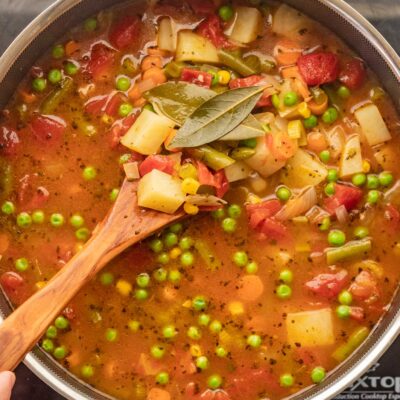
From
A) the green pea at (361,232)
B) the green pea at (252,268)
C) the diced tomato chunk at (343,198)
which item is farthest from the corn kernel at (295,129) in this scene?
the green pea at (252,268)

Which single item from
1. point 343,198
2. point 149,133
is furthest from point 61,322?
point 343,198

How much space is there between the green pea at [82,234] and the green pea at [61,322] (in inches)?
15.0

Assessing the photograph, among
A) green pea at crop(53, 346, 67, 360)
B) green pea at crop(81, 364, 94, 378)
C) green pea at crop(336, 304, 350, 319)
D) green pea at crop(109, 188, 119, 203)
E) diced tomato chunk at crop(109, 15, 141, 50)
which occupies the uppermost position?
diced tomato chunk at crop(109, 15, 141, 50)

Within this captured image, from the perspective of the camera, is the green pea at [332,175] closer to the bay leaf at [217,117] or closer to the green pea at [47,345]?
the bay leaf at [217,117]

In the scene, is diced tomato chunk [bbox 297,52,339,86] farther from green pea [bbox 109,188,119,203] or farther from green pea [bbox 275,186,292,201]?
green pea [bbox 109,188,119,203]

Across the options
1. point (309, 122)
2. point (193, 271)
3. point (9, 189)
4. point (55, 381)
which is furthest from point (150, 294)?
point (309, 122)

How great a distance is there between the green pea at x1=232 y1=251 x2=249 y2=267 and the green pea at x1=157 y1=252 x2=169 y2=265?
31 cm

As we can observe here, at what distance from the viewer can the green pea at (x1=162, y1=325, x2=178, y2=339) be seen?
12.0 ft

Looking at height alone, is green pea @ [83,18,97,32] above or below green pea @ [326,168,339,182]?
above

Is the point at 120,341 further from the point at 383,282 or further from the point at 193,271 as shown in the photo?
the point at 383,282

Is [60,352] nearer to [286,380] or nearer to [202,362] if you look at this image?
[202,362]

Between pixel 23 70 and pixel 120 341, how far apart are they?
1341mm

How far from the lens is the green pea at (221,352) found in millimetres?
3674

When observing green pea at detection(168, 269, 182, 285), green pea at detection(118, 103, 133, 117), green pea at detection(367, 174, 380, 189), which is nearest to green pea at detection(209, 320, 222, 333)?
green pea at detection(168, 269, 182, 285)
